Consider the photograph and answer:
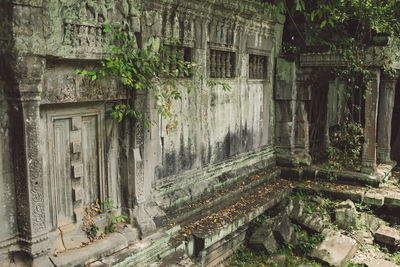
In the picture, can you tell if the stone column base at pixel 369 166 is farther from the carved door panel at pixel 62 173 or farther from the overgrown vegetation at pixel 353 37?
the carved door panel at pixel 62 173

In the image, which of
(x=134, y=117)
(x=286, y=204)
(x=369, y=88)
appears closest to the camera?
(x=134, y=117)

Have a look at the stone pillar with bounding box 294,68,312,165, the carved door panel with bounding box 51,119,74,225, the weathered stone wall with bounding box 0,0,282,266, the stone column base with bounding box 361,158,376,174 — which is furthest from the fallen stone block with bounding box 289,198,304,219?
the carved door panel with bounding box 51,119,74,225

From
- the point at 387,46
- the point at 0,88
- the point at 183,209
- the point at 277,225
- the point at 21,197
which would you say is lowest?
the point at 277,225

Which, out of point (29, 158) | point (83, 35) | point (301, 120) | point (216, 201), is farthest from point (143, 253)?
point (301, 120)

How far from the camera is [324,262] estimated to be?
5613 millimetres

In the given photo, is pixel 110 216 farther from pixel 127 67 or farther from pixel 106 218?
pixel 127 67

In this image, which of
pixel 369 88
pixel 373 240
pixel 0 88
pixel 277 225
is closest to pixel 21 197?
pixel 0 88

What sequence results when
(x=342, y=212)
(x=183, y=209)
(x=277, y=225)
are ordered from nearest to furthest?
(x=183, y=209) < (x=277, y=225) < (x=342, y=212)

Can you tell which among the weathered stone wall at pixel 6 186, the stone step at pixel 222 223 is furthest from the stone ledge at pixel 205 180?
the weathered stone wall at pixel 6 186

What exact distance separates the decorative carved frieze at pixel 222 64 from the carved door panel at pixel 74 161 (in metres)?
2.89

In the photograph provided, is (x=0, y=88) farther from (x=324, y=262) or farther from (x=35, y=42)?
(x=324, y=262)

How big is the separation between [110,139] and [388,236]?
518cm

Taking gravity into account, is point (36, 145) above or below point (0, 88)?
below

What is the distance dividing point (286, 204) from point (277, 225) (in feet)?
3.72
